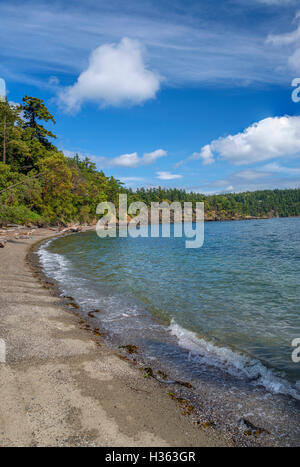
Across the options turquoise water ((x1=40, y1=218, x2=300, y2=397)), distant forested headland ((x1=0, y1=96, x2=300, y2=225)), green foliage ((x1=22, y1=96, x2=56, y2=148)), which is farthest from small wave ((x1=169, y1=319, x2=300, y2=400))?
green foliage ((x1=22, y1=96, x2=56, y2=148))

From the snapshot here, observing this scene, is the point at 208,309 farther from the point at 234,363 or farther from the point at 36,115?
the point at 36,115

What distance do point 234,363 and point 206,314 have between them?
3.87 metres

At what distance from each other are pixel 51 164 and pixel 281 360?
60.5 m

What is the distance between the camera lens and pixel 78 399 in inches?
203

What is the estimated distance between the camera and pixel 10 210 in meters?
35.7

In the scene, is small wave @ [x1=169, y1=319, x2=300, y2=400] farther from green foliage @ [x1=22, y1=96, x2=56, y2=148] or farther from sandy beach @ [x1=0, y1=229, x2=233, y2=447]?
green foliage @ [x1=22, y1=96, x2=56, y2=148]

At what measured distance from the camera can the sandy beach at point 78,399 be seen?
14.0ft

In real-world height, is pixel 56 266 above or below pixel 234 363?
above

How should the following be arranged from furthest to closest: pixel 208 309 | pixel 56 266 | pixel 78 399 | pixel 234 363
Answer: pixel 56 266 → pixel 208 309 → pixel 234 363 → pixel 78 399

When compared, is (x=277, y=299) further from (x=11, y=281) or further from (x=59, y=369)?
(x=11, y=281)

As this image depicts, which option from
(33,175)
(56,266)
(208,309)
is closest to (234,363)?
(208,309)

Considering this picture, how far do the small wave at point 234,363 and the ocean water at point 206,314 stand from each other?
1.0 inches

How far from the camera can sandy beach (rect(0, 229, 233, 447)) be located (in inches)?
168

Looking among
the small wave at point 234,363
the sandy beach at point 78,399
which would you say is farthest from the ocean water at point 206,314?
the sandy beach at point 78,399
